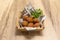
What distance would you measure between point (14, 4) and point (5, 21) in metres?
0.27

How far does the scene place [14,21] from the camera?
1.21 metres

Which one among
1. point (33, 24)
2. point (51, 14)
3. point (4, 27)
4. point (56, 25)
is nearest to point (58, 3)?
point (51, 14)

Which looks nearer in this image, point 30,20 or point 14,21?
point 30,20

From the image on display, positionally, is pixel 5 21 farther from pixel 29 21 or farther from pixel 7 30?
pixel 29 21

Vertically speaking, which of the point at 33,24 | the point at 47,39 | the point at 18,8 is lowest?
the point at 47,39

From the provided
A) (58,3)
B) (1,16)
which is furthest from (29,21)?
(58,3)

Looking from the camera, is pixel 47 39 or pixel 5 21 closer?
pixel 47 39

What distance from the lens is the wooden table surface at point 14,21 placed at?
1.08 meters

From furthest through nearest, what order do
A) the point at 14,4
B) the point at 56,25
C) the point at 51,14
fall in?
the point at 14,4
the point at 51,14
the point at 56,25

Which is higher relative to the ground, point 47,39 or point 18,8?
point 18,8

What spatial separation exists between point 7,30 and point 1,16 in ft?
0.63

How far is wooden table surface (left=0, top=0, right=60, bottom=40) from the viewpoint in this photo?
1076 millimetres

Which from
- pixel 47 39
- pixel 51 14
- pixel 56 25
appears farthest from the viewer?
pixel 51 14

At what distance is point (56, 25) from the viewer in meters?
1.19
